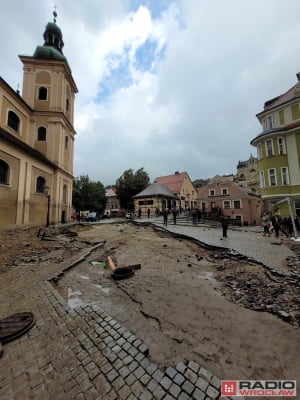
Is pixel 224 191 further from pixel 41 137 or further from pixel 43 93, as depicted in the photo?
pixel 43 93

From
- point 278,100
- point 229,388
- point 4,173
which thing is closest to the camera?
point 229,388

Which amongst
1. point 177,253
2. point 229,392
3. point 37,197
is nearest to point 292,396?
point 229,392

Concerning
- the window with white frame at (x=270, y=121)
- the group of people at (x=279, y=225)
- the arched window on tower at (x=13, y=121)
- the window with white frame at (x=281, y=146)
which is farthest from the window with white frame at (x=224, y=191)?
the arched window on tower at (x=13, y=121)

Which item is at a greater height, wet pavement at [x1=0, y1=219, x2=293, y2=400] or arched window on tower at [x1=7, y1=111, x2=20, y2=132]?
arched window on tower at [x1=7, y1=111, x2=20, y2=132]

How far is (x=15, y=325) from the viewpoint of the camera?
348 cm

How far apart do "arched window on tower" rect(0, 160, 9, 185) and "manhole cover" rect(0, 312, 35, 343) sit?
14736mm

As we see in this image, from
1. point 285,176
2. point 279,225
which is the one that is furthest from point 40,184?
point 285,176

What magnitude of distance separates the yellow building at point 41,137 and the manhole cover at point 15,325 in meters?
14.2

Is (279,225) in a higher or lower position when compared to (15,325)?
higher

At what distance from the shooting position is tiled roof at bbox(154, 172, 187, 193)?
3953 centimetres

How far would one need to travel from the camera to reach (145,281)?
600cm

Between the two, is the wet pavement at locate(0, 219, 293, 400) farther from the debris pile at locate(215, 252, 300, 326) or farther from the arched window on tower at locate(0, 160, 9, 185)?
the arched window on tower at locate(0, 160, 9, 185)

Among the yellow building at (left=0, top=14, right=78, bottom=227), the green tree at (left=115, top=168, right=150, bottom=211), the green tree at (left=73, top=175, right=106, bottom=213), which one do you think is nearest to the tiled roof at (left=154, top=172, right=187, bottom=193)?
the green tree at (left=115, top=168, right=150, bottom=211)

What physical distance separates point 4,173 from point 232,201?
28553 mm
